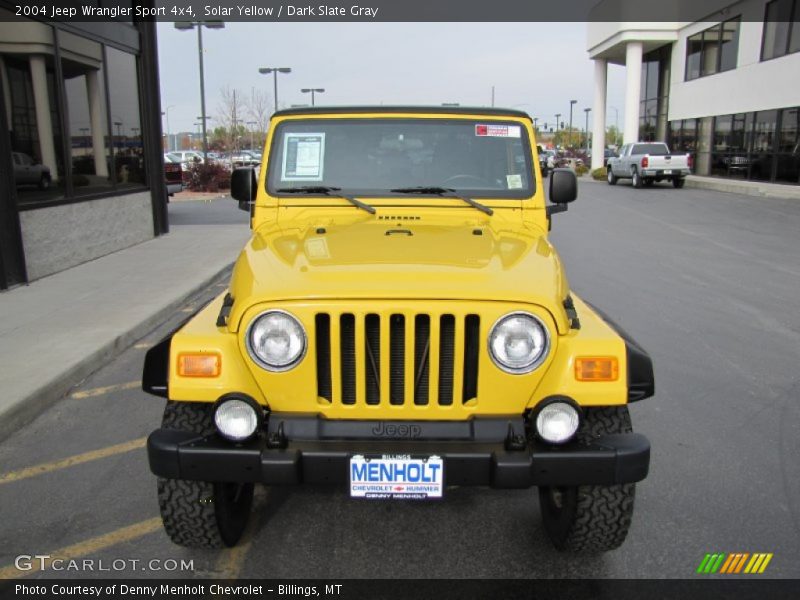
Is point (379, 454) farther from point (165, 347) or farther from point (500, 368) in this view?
point (165, 347)

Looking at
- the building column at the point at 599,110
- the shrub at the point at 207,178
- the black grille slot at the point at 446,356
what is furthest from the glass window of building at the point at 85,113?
the building column at the point at 599,110

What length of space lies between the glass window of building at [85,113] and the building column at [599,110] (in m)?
36.0

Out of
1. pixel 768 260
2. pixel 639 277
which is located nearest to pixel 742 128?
pixel 768 260

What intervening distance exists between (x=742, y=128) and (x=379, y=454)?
31.1 metres

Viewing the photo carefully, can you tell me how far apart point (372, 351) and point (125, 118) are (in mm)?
11366

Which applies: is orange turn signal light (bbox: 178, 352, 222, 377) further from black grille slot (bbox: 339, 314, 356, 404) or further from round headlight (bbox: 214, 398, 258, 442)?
black grille slot (bbox: 339, 314, 356, 404)

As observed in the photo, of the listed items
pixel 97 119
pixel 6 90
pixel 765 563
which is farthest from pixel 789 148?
pixel 765 563

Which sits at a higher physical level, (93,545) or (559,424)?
(559,424)

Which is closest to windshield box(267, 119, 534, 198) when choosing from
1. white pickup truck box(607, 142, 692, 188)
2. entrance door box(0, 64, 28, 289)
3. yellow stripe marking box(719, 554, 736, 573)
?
yellow stripe marking box(719, 554, 736, 573)

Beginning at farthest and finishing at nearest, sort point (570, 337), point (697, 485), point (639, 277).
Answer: point (639, 277)
point (697, 485)
point (570, 337)

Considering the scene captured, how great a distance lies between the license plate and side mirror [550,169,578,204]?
2.27 m

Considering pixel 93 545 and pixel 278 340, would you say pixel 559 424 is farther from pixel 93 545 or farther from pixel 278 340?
pixel 93 545

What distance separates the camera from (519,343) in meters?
2.63

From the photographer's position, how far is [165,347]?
9.32 feet
